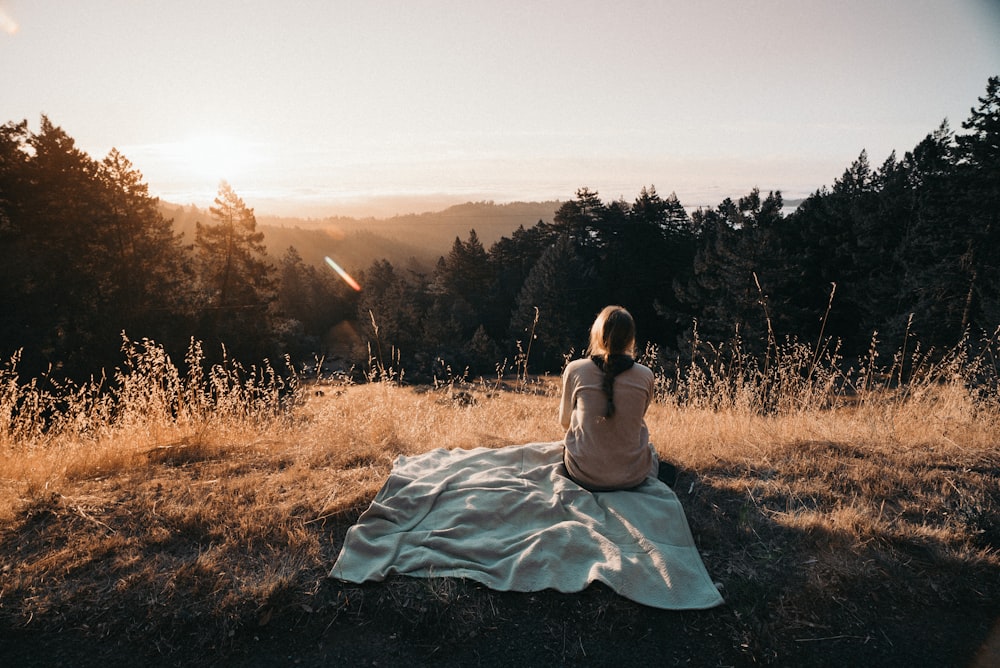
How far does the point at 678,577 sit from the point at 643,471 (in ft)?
3.05

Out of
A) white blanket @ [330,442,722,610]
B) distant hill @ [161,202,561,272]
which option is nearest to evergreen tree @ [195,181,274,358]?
white blanket @ [330,442,722,610]

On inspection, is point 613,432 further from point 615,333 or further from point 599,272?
point 599,272

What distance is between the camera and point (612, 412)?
3.38m

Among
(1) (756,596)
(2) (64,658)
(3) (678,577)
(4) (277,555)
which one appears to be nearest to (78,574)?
(2) (64,658)

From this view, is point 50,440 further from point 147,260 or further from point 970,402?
point 147,260

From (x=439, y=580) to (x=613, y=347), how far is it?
193 centimetres

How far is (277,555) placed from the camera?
2904 millimetres

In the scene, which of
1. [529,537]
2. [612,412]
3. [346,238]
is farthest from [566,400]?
[346,238]

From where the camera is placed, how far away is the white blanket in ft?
8.75

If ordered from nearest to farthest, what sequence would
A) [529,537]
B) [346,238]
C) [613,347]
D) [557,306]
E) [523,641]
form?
[523,641] → [529,537] → [613,347] → [557,306] → [346,238]

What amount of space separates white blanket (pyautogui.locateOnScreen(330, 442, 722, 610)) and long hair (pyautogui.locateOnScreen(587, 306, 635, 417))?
0.70m

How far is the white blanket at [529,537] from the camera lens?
2.67 m

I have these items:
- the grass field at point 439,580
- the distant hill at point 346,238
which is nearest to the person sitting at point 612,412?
the grass field at point 439,580

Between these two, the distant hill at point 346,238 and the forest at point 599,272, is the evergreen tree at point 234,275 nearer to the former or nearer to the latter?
the forest at point 599,272
